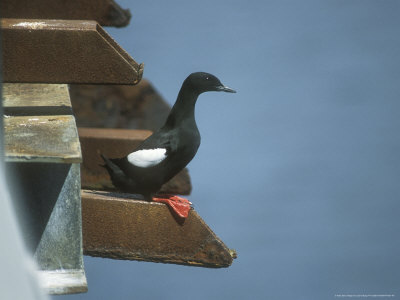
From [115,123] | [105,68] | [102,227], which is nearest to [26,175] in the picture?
[105,68]

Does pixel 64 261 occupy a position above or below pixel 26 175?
below

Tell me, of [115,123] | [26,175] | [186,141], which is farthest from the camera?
[115,123]

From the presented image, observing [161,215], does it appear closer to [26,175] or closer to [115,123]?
[26,175]

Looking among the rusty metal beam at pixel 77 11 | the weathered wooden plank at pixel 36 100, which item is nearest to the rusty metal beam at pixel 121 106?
the rusty metal beam at pixel 77 11

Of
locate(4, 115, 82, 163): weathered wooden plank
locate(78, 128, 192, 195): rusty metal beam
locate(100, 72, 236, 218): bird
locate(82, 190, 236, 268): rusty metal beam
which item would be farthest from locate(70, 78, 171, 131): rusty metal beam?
locate(4, 115, 82, 163): weathered wooden plank

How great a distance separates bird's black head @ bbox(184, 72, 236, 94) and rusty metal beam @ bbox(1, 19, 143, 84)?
1113 millimetres

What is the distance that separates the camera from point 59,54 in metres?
3.35

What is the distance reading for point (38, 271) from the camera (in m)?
3.13

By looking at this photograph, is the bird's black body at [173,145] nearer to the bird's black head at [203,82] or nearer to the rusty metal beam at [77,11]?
the bird's black head at [203,82]

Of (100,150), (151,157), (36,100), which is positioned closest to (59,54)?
(36,100)

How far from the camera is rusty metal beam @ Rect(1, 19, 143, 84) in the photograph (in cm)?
331

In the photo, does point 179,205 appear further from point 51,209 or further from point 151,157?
point 51,209

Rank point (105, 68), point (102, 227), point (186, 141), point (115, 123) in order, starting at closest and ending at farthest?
point (105, 68) < point (102, 227) < point (186, 141) < point (115, 123)

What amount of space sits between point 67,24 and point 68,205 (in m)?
0.79
